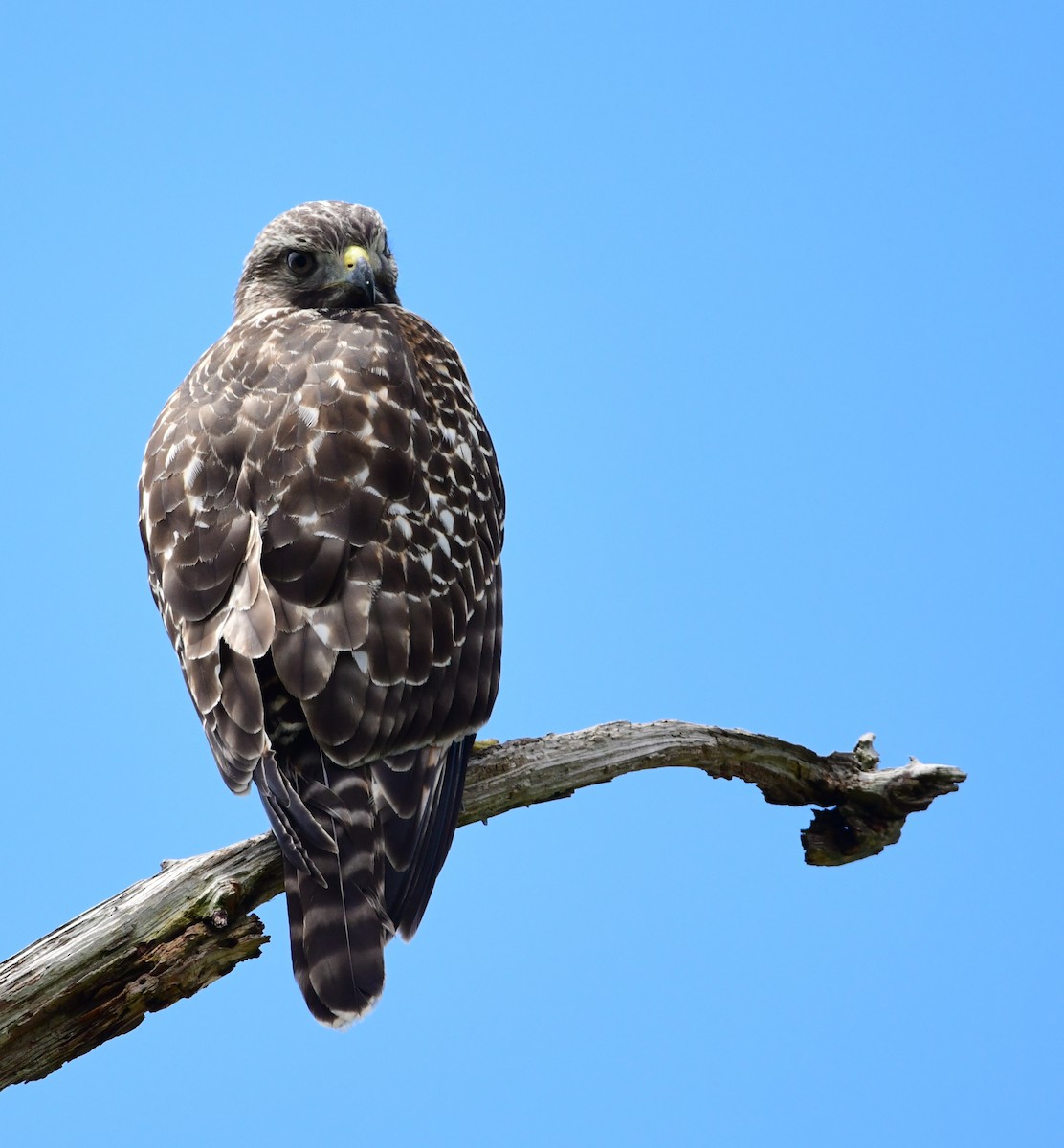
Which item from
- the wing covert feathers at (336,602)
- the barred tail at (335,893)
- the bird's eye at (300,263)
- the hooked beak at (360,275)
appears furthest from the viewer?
the bird's eye at (300,263)

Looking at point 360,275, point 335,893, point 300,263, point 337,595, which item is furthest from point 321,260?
point 335,893

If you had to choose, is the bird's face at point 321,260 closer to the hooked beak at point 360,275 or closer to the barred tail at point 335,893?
the hooked beak at point 360,275

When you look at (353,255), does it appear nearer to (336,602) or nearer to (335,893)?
(336,602)

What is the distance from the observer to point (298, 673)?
3666 millimetres

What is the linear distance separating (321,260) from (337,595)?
1.60 m

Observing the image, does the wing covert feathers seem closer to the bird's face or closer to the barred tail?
the barred tail

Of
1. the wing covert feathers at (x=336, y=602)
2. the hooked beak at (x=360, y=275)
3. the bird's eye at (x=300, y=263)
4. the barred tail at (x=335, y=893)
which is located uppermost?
the bird's eye at (x=300, y=263)

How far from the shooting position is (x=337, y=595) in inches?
149

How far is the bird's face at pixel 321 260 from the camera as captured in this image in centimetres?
487

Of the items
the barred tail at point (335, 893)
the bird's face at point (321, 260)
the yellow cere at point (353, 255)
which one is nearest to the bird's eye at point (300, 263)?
the bird's face at point (321, 260)

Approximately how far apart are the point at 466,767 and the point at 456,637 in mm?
399

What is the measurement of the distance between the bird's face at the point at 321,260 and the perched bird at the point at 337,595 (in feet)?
1.11

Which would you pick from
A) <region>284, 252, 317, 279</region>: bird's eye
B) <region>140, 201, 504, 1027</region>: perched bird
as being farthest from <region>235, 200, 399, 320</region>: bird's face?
<region>140, 201, 504, 1027</region>: perched bird

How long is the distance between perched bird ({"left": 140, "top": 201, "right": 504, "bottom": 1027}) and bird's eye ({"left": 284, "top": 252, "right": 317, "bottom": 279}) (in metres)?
0.43
